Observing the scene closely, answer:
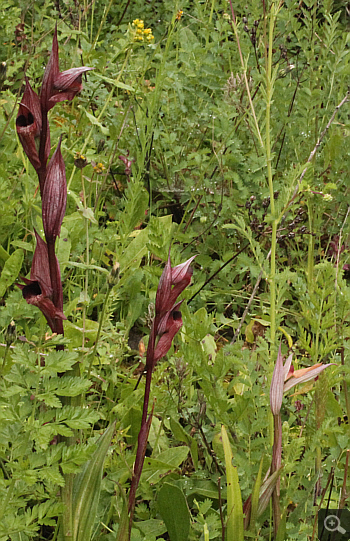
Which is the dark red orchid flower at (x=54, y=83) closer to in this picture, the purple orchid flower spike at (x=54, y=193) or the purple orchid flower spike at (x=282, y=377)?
the purple orchid flower spike at (x=54, y=193)

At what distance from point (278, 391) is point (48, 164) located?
26.2 inches

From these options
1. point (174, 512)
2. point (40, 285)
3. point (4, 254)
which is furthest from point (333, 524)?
point (4, 254)

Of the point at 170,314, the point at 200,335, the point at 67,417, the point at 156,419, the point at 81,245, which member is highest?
the point at 170,314

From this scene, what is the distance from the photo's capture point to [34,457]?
1.02 m

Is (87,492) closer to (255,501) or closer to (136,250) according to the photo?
(255,501)

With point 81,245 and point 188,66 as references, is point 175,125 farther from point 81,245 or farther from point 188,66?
→ point 81,245

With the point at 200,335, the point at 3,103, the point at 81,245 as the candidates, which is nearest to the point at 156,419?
the point at 200,335

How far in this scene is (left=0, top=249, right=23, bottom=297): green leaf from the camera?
1879 millimetres

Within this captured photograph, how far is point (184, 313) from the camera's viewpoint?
1527 millimetres

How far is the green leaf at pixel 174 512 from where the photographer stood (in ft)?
4.30

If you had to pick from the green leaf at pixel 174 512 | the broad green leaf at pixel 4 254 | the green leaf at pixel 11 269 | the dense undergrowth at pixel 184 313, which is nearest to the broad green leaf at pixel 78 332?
the dense undergrowth at pixel 184 313

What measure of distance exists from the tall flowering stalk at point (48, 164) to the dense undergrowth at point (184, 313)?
0.10 metres

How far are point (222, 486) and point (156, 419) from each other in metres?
0.32

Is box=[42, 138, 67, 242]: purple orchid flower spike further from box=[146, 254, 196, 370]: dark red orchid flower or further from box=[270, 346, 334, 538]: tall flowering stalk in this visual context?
box=[270, 346, 334, 538]: tall flowering stalk
